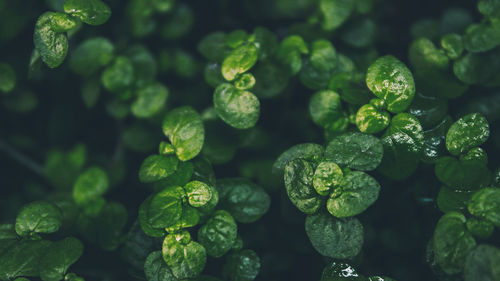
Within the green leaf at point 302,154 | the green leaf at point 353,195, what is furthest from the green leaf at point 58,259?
the green leaf at point 353,195

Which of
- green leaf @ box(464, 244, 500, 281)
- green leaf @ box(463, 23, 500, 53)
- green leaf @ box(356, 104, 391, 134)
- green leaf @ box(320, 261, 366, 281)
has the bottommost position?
green leaf @ box(320, 261, 366, 281)

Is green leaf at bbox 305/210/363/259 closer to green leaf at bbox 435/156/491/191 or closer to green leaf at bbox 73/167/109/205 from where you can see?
green leaf at bbox 435/156/491/191

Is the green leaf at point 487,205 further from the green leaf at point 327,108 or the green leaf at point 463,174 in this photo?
the green leaf at point 327,108

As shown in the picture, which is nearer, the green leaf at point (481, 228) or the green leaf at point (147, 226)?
the green leaf at point (481, 228)

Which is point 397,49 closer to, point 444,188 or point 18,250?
point 444,188

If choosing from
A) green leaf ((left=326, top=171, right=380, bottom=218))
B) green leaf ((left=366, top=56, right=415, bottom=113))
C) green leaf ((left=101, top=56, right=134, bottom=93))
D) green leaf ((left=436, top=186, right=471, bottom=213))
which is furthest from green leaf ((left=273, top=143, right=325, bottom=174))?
green leaf ((left=101, top=56, right=134, bottom=93))

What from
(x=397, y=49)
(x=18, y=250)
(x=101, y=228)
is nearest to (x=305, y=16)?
(x=397, y=49)
